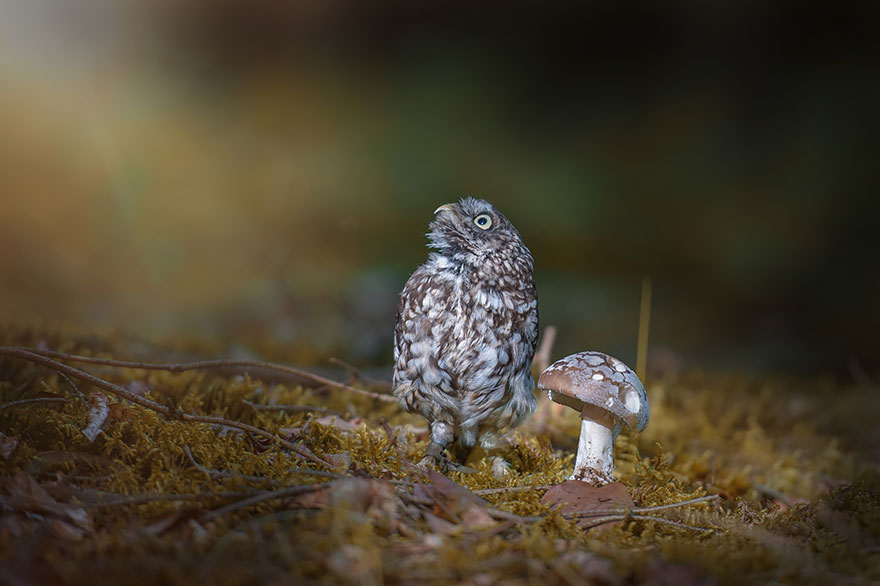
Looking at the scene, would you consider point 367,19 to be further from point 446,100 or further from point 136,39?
point 136,39

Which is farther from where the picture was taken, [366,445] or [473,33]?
[473,33]

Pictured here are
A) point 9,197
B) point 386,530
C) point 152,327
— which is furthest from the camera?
point 9,197

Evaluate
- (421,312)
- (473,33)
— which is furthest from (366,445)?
(473,33)

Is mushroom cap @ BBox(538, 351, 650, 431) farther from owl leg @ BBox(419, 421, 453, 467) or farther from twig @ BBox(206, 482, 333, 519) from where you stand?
twig @ BBox(206, 482, 333, 519)

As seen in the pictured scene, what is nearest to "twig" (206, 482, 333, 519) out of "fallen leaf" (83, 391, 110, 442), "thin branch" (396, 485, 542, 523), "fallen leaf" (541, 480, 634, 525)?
"thin branch" (396, 485, 542, 523)

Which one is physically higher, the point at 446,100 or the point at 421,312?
the point at 446,100

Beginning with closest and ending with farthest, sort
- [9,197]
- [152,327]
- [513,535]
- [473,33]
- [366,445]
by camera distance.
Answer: [513,535] → [366,445] → [152,327] → [9,197] → [473,33]

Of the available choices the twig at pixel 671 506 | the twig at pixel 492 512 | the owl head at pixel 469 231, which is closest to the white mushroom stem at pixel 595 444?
the twig at pixel 671 506

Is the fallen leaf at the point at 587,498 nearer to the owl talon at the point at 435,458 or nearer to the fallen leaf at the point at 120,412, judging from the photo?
the owl talon at the point at 435,458
